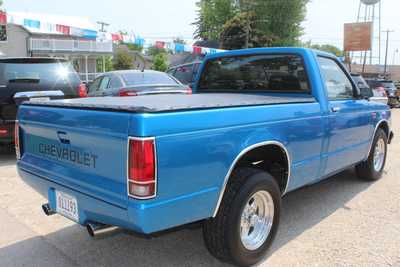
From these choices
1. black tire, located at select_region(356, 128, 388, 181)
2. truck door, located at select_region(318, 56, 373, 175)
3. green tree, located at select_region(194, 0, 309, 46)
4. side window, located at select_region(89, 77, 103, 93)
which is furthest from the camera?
green tree, located at select_region(194, 0, 309, 46)

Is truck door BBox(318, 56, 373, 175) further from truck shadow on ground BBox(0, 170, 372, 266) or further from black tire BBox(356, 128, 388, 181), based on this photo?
truck shadow on ground BBox(0, 170, 372, 266)

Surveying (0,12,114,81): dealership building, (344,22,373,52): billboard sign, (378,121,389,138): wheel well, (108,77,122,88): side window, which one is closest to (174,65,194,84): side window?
(108,77,122,88): side window

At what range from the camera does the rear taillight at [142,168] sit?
2.37 m

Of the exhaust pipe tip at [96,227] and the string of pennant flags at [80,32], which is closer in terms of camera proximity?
the exhaust pipe tip at [96,227]

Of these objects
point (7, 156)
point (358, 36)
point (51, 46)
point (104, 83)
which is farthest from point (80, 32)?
point (358, 36)

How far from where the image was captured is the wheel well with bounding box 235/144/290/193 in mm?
3430

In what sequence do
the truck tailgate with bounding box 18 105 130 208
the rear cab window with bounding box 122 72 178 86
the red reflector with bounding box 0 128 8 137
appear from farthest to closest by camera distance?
the rear cab window with bounding box 122 72 178 86
the red reflector with bounding box 0 128 8 137
the truck tailgate with bounding box 18 105 130 208

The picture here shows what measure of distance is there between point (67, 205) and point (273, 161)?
181 centimetres

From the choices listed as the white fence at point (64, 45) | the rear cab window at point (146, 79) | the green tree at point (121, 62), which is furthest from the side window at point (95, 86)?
the green tree at point (121, 62)

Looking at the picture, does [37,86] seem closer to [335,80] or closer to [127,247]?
[127,247]

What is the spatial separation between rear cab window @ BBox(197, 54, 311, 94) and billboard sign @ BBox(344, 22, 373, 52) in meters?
49.1

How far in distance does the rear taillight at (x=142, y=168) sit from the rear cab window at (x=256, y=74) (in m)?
2.33

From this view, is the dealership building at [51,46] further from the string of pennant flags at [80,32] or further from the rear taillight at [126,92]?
the rear taillight at [126,92]

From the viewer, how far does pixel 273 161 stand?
3.68 m
